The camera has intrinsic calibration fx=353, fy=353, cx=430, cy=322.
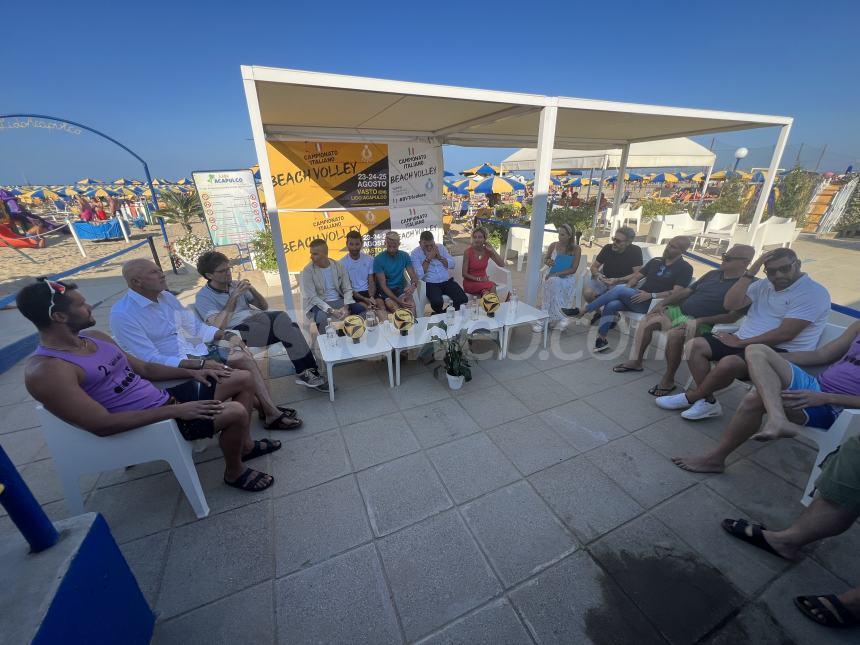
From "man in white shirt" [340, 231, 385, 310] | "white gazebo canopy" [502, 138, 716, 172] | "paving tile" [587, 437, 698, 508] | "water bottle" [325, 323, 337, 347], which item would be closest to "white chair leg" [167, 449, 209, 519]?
"water bottle" [325, 323, 337, 347]

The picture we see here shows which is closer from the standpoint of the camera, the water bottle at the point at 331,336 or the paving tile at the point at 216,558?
the paving tile at the point at 216,558

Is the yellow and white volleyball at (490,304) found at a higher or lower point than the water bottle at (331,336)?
higher

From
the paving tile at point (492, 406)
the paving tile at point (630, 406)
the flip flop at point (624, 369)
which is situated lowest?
the paving tile at point (492, 406)

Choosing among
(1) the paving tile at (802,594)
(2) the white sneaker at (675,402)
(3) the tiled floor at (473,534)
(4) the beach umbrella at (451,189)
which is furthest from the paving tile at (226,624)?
(4) the beach umbrella at (451,189)

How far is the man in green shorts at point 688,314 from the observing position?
303 cm

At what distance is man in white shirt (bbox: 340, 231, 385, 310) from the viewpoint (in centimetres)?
402

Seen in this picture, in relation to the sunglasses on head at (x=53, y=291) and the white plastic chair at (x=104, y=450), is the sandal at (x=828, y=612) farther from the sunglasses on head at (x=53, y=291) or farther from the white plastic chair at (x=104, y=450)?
the sunglasses on head at (x=53, y=291)

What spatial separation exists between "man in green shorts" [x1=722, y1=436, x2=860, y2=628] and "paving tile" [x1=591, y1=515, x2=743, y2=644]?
290 mm

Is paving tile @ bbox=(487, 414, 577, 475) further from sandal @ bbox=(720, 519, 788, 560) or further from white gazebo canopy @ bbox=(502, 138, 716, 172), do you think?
white gazebo canopy @ bbox=(502, 138, 716, 172)

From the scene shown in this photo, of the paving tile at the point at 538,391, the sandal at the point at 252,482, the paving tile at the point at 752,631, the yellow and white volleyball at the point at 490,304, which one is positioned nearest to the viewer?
the paving tile at the point at 752,631

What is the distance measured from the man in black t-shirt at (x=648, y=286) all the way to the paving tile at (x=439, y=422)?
6.43ft

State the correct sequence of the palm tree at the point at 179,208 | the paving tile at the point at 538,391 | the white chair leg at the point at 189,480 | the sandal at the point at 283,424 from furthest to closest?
the palm tree at the point at 179,208 < the paving tile at the point at 538,391 < the sandal at the point at 283,424 < the white chair leg at the point at 189,480

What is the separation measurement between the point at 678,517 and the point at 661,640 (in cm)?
72

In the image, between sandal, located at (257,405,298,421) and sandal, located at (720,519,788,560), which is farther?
sandal, located at (257,405,298,421)
